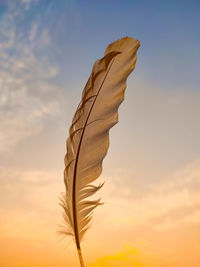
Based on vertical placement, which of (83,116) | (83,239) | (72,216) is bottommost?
(83,239)

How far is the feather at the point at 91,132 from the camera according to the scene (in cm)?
408

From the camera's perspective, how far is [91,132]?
4227mm

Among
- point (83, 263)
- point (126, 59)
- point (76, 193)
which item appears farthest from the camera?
point (76, 193)

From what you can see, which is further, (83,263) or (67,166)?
(67,166)

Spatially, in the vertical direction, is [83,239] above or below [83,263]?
above

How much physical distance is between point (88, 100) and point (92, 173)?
3.04 feet

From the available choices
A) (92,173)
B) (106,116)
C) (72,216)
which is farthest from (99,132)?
(72,216)

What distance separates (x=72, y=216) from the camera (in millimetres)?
4273

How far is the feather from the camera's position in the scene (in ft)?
13.4

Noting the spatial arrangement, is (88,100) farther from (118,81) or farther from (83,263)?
(83,263)

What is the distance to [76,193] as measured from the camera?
429 cm

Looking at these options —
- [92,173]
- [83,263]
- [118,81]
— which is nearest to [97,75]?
[118,81]

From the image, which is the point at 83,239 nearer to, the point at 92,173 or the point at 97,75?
the point at 92,173

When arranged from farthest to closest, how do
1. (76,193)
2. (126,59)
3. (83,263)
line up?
(76,193), (126,59), (83,263)
